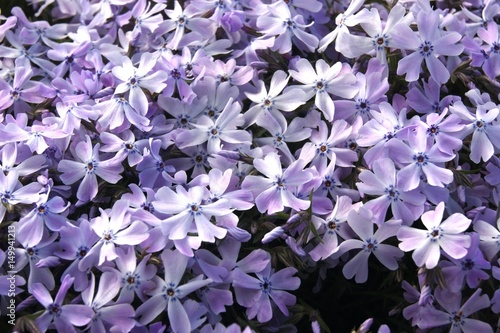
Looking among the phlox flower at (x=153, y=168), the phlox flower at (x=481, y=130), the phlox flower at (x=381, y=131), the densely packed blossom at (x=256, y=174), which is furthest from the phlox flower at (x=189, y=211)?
the phlox flower at (x=481, y=130)

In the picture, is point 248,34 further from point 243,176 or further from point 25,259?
point 25,259

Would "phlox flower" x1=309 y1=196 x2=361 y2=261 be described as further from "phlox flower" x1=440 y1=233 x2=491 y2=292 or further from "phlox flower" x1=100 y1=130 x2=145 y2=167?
"phlox flower" x1=100 y1=130 x2=145 y2=167

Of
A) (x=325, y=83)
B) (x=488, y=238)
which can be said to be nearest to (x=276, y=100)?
(x=325, y=83)

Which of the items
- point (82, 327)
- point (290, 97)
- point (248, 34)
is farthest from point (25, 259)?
point (248, 34)

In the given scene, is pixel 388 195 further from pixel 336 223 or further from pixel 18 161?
pixel 18 161

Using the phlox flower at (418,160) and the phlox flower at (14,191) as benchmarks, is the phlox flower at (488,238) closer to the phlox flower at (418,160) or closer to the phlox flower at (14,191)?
the phlox flower at (418,160)

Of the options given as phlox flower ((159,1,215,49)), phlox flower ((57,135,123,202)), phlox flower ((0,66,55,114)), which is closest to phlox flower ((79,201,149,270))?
phlox flower ((57,135,123,202))
